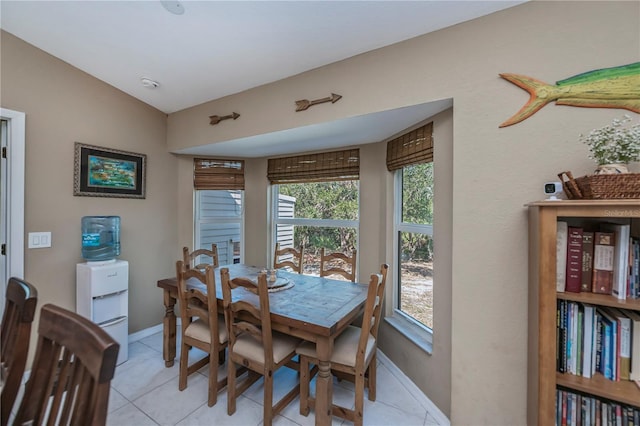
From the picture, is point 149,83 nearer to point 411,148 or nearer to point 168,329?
point 168,329

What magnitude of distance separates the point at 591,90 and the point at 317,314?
186 cm

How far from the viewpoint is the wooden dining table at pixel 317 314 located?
5.21 feet

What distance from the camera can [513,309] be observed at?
144 cm

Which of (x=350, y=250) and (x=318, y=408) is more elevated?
(x=350, y=250)

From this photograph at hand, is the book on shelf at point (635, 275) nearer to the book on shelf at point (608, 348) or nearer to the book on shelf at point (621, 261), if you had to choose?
the book on shelf at point (621, 261)

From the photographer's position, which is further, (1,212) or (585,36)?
(1,212)

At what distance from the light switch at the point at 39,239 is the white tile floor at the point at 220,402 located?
1249 millimetres

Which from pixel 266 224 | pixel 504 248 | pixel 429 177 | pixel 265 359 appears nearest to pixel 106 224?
pixel 266 224

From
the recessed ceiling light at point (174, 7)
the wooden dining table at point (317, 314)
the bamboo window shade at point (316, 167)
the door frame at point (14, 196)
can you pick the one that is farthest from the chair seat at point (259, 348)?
the recessed ceiling light at point (174, 7)

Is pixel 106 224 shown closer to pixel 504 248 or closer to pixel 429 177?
pixel 429 177

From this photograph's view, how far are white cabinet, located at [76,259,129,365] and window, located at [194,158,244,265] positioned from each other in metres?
0.99

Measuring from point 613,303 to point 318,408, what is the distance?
5.09 feet

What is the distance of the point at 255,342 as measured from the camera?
1.80 m

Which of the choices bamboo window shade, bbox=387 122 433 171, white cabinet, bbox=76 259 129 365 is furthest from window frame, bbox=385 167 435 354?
white cabinet, bbox=76 259 129 365
